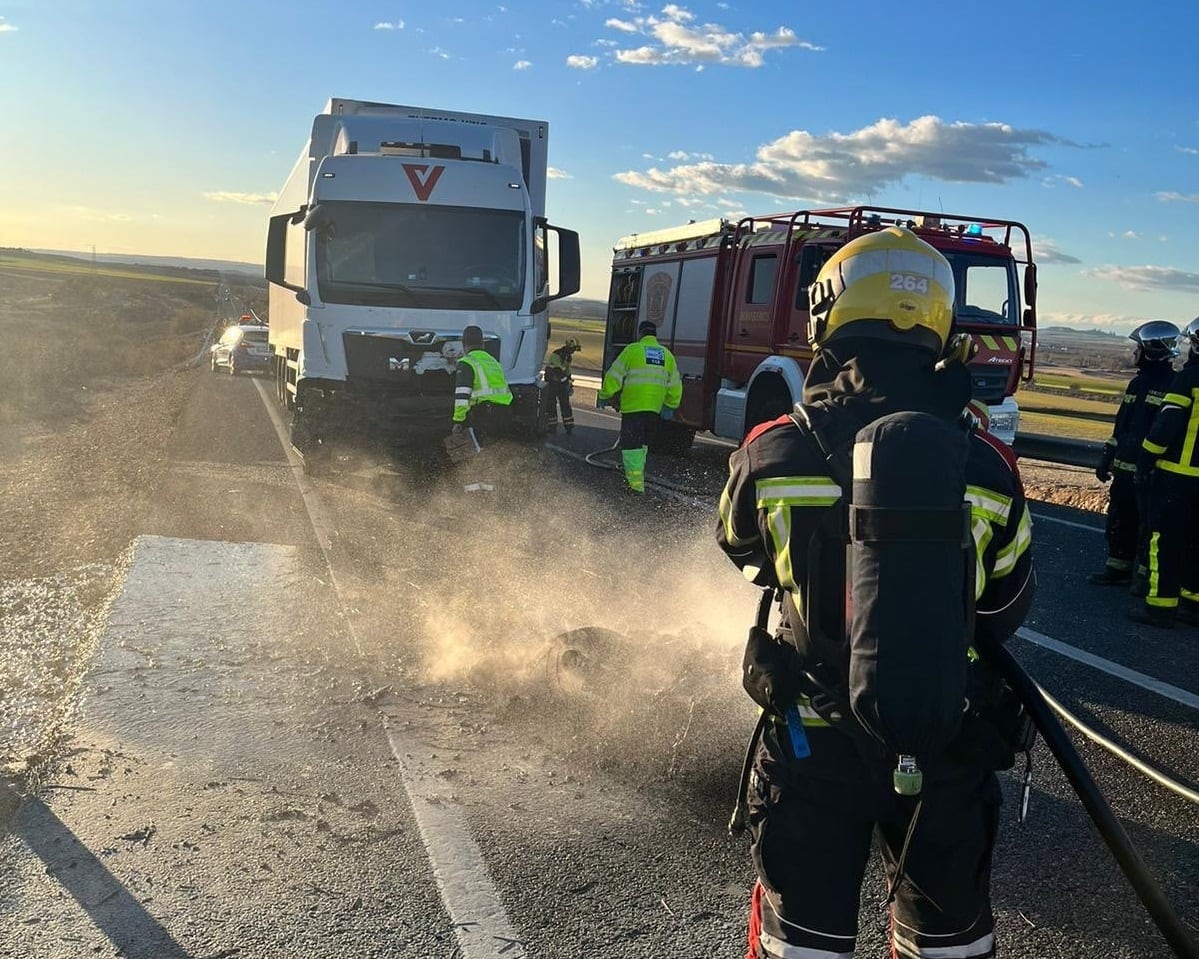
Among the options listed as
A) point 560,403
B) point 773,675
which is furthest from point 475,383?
→ point 773,675

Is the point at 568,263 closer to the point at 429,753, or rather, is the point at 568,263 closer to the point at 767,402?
the point at 767,402

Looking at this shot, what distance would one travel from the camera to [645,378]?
1139 centimetres

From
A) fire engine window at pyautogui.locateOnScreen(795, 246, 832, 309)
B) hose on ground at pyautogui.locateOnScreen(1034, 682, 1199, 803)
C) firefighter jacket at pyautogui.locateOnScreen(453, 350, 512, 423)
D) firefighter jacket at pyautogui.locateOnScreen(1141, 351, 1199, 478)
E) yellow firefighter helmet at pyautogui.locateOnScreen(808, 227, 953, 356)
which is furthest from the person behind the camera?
fire engine window at pyautogui.locateOnScreen(795, 246, 832, 309)

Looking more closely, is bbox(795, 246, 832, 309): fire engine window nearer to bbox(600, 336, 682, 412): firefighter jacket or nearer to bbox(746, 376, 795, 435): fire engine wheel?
bbox(746, 376, 795, 435): fire engine wheel

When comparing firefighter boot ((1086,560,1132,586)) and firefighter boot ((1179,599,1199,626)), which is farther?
firefighter boot ((1086,560,1132,586))

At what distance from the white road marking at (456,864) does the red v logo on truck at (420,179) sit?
7.54 m

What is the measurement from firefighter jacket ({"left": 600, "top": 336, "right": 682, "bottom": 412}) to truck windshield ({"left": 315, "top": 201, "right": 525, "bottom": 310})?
1357 millimetres

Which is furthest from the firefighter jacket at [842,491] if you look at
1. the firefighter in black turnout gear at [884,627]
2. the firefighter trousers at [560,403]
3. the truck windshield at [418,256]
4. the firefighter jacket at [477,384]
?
the firefighter trousers at [560,403]

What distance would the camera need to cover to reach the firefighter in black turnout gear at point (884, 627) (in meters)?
1.87

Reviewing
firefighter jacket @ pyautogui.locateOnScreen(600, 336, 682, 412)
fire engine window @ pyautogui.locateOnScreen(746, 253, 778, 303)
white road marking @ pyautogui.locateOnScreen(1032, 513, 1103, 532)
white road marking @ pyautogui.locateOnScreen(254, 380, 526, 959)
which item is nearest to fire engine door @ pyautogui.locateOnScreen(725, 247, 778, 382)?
fire engine window @ pyautogui.locateOnScreen(746, 253, 778, 303)

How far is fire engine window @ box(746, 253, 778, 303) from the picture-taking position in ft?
39.4

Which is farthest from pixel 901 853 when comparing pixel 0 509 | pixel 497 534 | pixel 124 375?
pixel 124 375

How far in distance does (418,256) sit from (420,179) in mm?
799

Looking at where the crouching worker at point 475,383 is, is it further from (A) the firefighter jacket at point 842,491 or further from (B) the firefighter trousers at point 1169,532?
(A) the firefighter jacket at point 842,491
